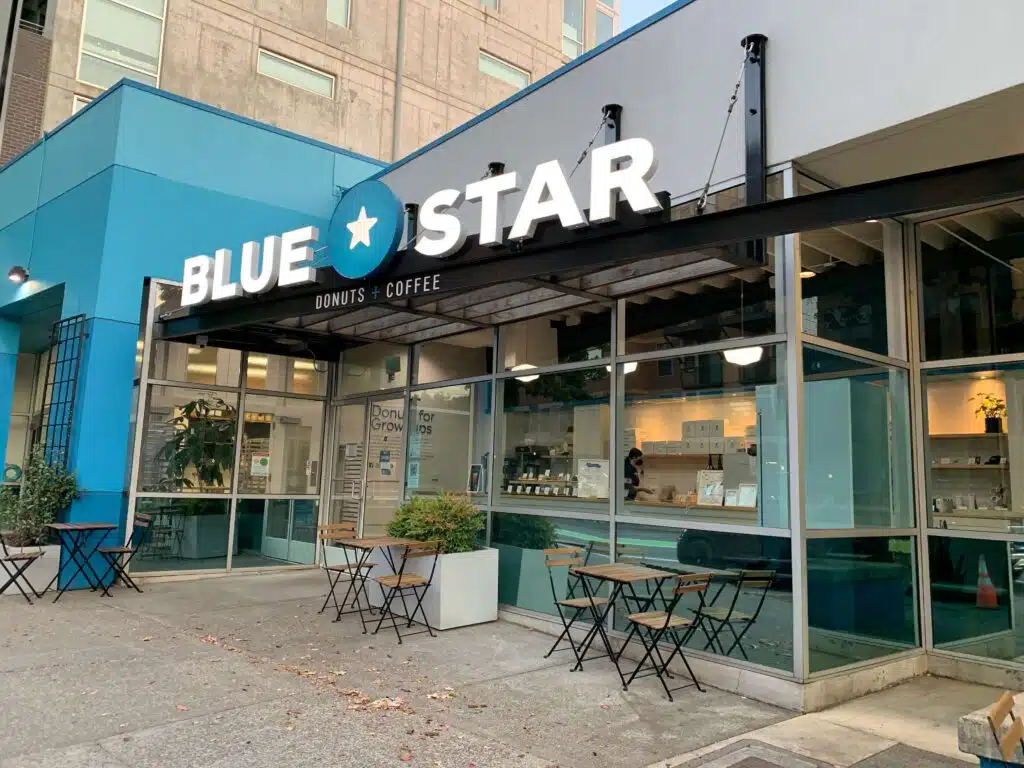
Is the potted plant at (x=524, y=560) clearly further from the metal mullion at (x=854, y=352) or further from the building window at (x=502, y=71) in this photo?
the building window at (x=502, y=71)

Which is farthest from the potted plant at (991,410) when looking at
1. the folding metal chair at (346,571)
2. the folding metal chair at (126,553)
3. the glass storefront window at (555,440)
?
the folding metal chair at (126,553)

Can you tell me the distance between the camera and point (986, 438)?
6176 mm

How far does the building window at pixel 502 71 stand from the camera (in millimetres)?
21641

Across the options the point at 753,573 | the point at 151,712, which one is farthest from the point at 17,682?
the point at 753,573

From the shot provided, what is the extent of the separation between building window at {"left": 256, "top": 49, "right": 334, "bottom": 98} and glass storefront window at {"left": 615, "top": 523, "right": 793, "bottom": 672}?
52.1 ft

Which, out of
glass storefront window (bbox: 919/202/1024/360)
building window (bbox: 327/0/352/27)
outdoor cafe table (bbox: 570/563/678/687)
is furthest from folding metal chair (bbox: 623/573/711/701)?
building window (bbox: 327/0/352/27)

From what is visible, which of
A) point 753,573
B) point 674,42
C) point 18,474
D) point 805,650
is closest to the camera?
point 805,650

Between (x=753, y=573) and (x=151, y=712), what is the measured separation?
414cm

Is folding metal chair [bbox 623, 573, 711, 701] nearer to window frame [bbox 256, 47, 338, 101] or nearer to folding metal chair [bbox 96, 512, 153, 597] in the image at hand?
folding metal chair [bbox 96, 512, 153, 597]

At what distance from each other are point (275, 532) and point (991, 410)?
8.85 m

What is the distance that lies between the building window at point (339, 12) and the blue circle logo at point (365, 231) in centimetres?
1424

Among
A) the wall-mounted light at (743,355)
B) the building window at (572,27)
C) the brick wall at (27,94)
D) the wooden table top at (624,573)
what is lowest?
the wooden table top at (624,573)

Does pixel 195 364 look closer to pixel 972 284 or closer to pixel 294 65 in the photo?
pixel 972 284

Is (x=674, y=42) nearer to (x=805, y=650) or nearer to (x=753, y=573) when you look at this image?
(x=753, y=573)
